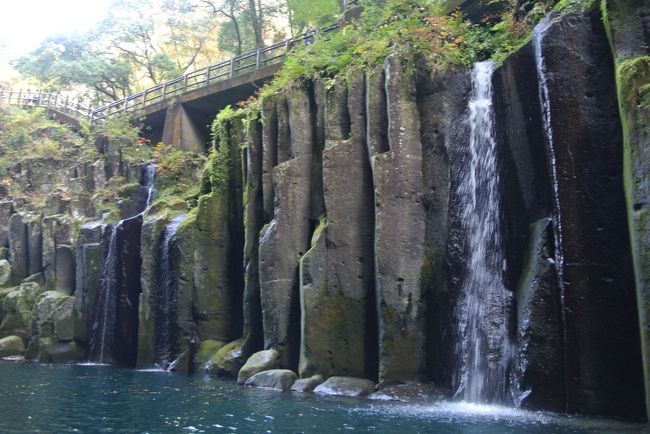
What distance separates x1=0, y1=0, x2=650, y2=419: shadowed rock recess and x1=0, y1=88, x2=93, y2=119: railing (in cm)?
2086

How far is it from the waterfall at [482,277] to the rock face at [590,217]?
1.80 m

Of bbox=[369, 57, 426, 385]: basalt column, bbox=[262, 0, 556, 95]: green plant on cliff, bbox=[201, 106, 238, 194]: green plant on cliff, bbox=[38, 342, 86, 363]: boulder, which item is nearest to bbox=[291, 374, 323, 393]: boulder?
bbox=[369, 57, 426, 385]: basalt column

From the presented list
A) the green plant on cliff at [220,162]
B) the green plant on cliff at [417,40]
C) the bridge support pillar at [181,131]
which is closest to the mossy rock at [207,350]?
the green plant on cliff at [220,162]

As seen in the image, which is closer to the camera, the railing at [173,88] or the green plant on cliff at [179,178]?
the green plant on cliff at [179,178]

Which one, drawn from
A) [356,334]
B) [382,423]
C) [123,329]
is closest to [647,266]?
[382,423]

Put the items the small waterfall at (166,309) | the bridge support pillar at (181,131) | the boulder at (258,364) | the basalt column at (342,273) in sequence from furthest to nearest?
the bridge support pillar at (181,131) < the small waterfall at (166,309) < the boulder at (258,364) < the basalt column at (342,273)

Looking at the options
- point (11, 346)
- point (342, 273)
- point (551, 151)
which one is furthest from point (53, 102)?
point (551, 151)

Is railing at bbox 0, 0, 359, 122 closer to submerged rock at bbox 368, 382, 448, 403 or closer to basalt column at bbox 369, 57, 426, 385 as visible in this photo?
basalt column at bbox 369, 57, 426, 385

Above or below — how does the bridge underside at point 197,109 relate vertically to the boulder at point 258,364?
above

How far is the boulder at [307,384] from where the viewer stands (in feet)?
46.5

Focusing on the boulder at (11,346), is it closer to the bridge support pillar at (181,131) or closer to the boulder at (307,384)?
the bridge support pillar at (181,131)

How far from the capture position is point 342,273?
50.0 feet

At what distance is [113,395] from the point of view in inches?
535

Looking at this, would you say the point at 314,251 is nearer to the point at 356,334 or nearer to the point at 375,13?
the point at 356,334
